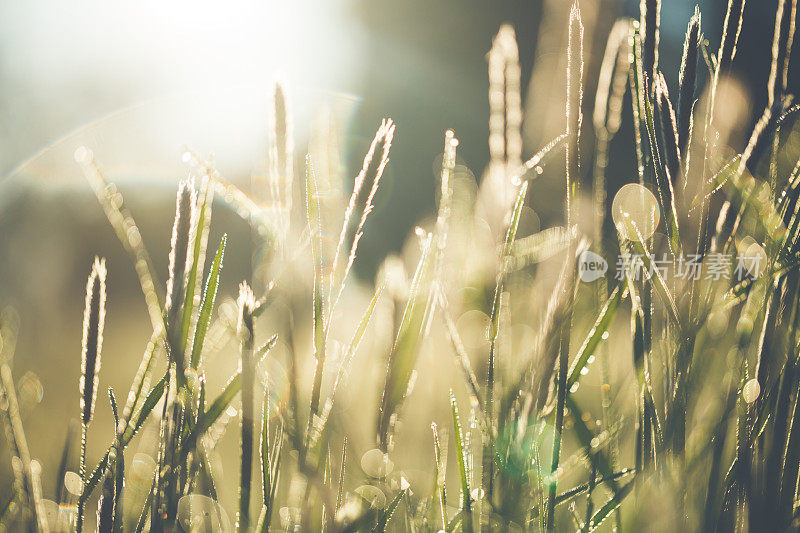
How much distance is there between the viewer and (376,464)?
0.36m

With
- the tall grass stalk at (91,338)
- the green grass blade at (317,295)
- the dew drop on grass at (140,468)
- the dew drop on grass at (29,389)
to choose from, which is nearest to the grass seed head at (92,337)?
the tall grass stalk at (91,338)

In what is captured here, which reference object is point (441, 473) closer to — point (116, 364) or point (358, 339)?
point (358, 339)

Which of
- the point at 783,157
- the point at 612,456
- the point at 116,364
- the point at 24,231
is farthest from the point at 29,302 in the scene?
the point at 783,157

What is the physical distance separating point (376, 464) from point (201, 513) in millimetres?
121

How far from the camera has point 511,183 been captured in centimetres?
43

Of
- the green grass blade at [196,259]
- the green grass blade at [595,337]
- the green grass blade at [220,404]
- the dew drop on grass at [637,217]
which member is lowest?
the green grass blade at [220,404]

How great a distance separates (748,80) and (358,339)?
0.59 m

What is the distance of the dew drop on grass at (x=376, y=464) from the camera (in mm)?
339

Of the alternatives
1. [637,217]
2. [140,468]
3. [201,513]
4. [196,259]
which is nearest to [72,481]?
[140,468]

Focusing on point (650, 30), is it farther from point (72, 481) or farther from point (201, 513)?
point (72, 481)

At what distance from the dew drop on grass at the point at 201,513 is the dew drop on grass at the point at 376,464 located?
10cm

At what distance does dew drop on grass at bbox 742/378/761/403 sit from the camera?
1.11ft

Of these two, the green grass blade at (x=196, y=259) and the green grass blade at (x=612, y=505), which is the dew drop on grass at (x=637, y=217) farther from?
the green grass blade at (x=196, y=259)

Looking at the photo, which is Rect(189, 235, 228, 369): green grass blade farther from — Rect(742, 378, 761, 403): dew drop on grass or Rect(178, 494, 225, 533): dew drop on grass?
Rect(742, 378, 761, 403): dew drop on grass
